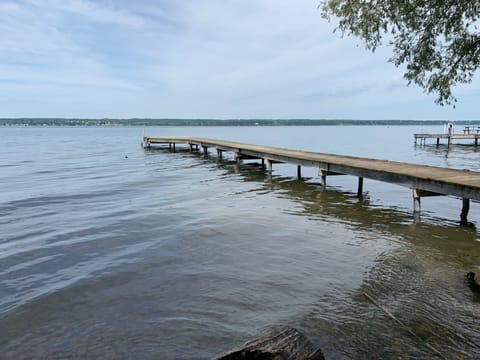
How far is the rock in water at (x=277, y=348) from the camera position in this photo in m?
2.92

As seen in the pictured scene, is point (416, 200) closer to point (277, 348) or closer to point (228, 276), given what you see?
point (228, 276)

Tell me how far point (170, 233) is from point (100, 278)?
2.86 m

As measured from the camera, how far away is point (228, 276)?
6602 mm

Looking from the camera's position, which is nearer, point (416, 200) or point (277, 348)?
point (277, 348)

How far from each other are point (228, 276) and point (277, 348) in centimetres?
365

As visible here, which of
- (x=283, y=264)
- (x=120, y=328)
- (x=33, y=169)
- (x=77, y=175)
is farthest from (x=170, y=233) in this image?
(x=33, y=169)

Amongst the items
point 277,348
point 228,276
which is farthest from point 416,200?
point 277,348

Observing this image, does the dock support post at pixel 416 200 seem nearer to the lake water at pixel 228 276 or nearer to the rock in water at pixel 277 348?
the lake water at pixel 228 276

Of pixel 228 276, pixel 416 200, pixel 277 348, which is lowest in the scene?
pixel 228 276

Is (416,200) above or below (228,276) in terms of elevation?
above

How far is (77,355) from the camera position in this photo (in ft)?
14.1

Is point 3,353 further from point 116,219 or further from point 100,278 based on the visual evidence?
point 116,219

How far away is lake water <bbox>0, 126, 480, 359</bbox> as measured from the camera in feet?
15.0

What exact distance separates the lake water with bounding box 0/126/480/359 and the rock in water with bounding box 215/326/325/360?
123cm
